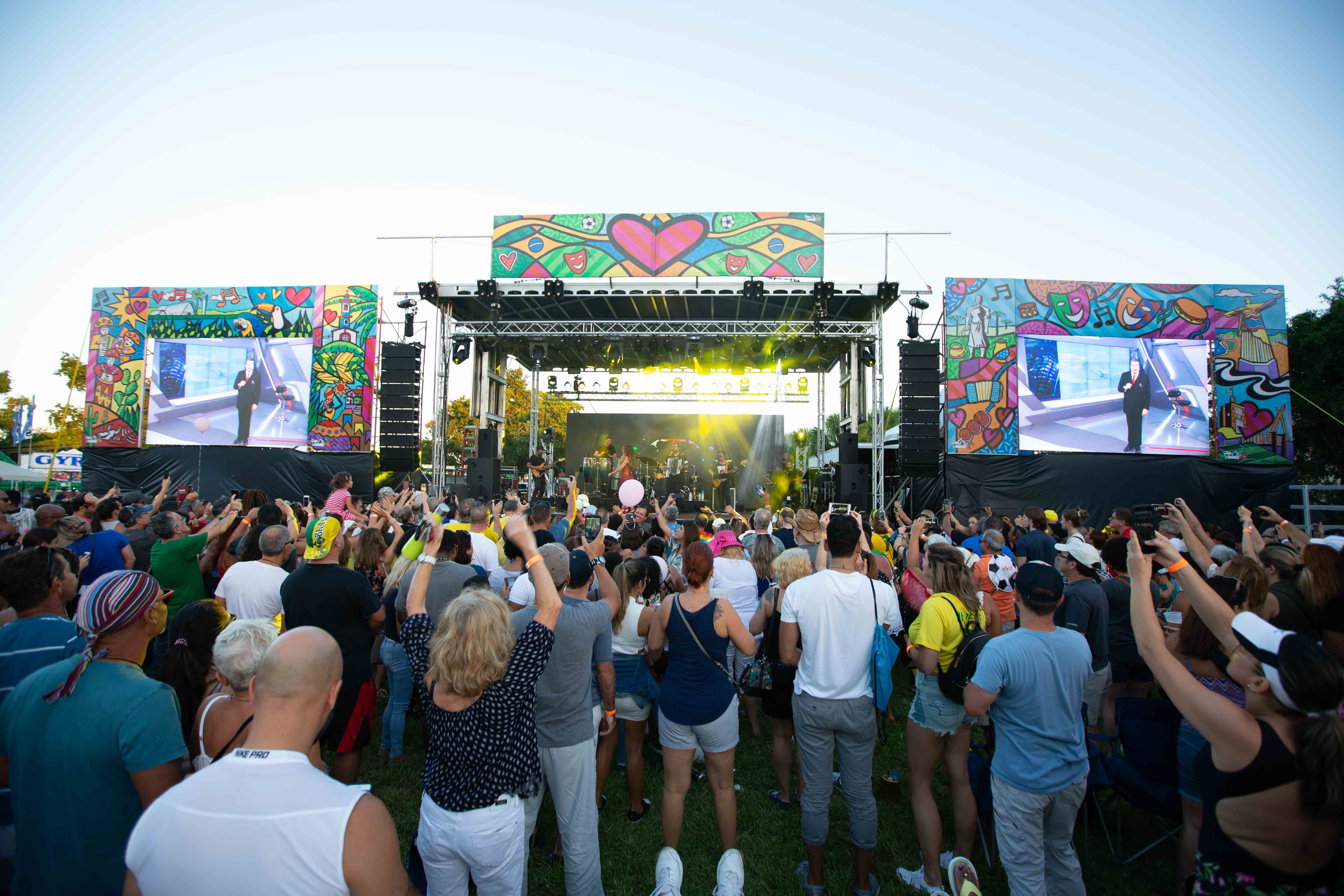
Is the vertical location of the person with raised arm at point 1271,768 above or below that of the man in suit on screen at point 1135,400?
below

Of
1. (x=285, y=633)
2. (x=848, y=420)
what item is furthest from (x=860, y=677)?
(x=848, y=420)

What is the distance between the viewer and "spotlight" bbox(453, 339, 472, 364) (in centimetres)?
1450

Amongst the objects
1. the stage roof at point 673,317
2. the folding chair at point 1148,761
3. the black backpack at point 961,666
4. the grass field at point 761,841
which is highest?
the stage roof at point 673,317

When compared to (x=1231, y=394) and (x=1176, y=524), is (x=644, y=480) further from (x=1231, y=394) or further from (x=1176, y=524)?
(x=1176, y=524)

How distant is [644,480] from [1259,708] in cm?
1831

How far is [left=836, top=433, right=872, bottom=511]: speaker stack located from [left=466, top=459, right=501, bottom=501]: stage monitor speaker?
307 inches

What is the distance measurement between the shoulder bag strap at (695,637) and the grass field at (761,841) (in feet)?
3.50

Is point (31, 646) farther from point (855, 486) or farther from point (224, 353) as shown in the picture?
point (224, 353)

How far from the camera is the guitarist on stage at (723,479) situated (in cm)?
1870

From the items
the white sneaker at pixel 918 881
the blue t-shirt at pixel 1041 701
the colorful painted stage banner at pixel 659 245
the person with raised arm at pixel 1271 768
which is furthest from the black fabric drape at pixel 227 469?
the person with raised arm at pixel 1271 768

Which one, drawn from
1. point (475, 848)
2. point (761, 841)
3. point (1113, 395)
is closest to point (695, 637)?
point (475, 848)

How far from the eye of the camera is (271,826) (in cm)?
121

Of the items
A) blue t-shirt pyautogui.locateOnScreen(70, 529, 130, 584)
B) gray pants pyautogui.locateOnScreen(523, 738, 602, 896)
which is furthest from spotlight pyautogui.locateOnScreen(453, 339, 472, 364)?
gray pants pyautogui.locateOnScreen(523, 738, 602, 896)

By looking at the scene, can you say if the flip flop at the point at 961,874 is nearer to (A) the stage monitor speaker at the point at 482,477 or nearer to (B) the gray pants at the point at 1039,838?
(B) the gray pants at the point at 1039,838
